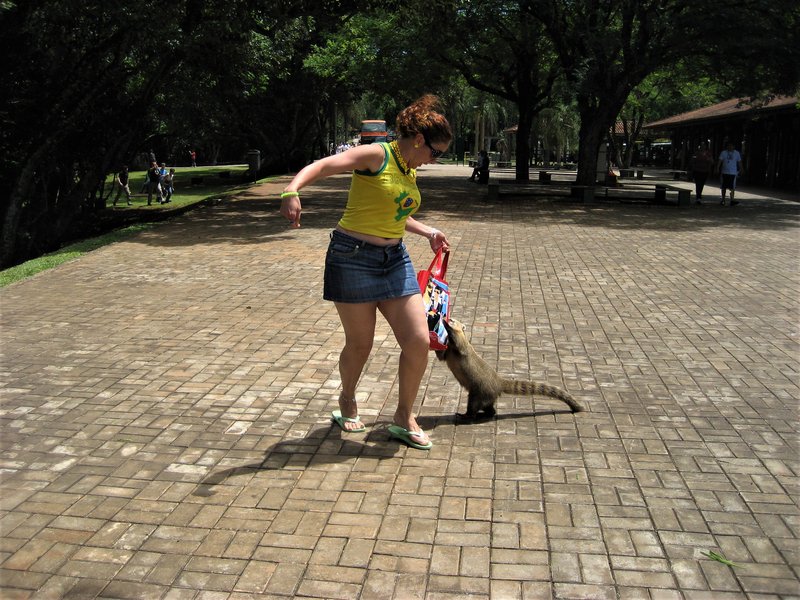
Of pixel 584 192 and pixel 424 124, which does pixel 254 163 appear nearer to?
pixel 584 192

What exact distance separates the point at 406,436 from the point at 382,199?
4.63 ft

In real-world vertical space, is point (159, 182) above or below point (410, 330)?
above

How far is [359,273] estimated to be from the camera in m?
3.94

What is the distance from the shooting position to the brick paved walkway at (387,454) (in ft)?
10.1

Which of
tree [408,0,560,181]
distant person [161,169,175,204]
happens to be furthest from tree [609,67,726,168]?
distant person [161,169,175,204]

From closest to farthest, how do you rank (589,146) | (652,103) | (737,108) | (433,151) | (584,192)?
(433,151), (584,192), (589,146), (737,108), (652,103)

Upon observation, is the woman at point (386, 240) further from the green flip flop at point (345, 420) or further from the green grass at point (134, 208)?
the green grass at point (134, 208)

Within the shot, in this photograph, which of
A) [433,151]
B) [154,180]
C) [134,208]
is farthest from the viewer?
[154,180]

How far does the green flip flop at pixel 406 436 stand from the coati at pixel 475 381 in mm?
472

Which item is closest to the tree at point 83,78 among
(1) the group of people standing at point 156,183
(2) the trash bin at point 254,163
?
(1) the group of people standing at point 156,183

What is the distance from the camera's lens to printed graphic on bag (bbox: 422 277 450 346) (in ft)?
14.0

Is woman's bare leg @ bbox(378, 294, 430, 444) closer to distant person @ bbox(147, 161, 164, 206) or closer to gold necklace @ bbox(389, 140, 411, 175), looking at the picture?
gold necklace @ bbox(389, 140, 411, 175)

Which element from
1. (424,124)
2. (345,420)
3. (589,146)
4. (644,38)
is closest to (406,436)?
(345,420)

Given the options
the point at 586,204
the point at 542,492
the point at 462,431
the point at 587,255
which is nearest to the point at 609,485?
the point at 542,492
